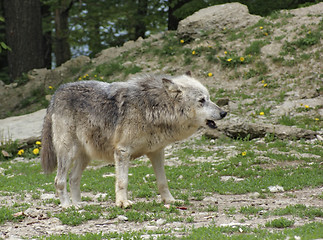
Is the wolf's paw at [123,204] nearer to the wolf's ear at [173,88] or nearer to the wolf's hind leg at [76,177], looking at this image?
the wolf's hind leg at [76,177]

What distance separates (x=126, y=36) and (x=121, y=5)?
5.20 ft

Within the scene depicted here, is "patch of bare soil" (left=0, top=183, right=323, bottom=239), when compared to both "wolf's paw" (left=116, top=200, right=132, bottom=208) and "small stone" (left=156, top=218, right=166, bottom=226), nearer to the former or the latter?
"small stone" (left=156, top=218, right=166, bottom=226)

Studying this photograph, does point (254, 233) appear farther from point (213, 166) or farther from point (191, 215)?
point (213, 166)

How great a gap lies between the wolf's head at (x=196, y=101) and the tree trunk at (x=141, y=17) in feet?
50.2

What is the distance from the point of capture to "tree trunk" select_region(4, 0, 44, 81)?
67.6 ft

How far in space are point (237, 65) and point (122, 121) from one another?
30.8 ft

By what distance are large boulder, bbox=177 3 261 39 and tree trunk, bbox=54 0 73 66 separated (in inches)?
287

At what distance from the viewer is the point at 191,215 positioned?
7340mm

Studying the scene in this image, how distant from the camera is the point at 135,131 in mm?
7938

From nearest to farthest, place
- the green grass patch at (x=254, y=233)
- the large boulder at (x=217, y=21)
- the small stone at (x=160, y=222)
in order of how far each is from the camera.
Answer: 1. the green grass patch at (x=254, y=233)
2. the small stone at (x=160, y=222)
3. the large boulder at (x=217, y=21)

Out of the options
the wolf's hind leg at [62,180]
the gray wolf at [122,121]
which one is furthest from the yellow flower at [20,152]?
the wolf's hind leg at [62,180]

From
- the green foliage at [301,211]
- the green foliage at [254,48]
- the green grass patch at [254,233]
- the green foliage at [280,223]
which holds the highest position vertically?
the green foliage at [254,48]

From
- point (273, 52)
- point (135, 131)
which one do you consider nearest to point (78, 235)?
point (135, 131)

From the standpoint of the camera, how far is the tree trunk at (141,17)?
76.1ft
